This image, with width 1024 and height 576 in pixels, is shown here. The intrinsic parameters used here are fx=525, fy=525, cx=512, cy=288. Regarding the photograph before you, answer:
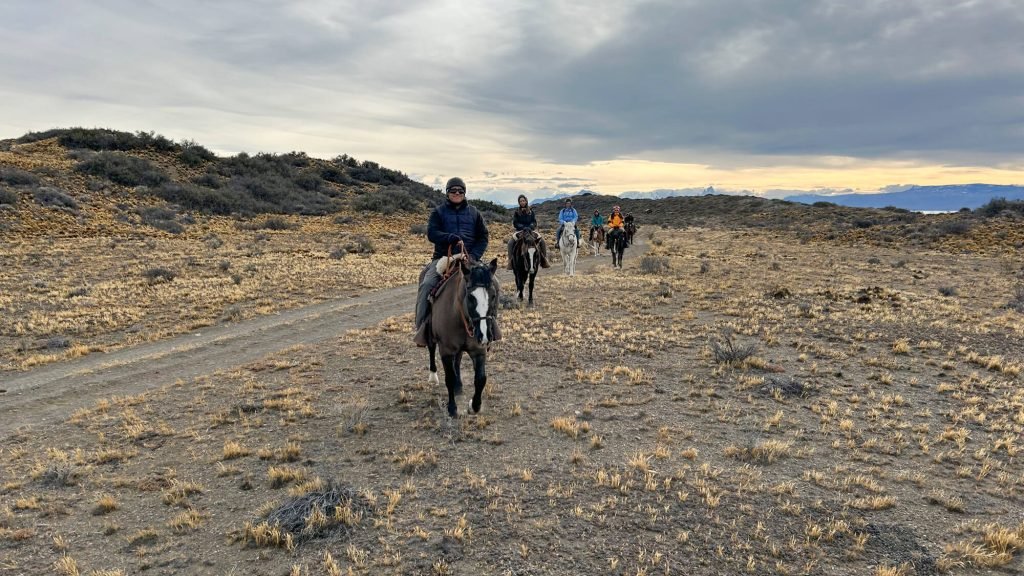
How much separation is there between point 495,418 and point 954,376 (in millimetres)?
8369

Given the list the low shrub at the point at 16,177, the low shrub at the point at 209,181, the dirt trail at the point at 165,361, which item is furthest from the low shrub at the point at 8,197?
the dirt trail at the point at 165,361

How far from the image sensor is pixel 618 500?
5.32m

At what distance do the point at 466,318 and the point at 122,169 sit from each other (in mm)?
52204

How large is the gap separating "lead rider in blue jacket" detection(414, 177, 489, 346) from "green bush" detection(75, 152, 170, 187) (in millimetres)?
49440

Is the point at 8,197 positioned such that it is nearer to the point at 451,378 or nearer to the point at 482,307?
the point at 451,378

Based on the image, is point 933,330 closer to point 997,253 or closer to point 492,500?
point 492,500

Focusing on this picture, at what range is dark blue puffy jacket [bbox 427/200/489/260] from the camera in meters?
7.57

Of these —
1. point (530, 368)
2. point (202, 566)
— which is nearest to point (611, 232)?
point (530, 368)

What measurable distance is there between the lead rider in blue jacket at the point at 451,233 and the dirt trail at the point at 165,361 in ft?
17.0

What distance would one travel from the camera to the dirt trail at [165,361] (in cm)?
849

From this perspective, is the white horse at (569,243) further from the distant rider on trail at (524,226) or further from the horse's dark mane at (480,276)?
the horse's dark mane at (480,276)

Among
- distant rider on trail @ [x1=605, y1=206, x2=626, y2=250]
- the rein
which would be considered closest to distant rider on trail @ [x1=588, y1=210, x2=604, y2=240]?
distant rider on trail @ [x1=605, y1=206, x2=626, y2=250]

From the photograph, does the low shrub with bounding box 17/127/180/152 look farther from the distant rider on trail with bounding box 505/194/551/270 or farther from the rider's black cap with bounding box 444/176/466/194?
the rider's black cap with bounding box 444/176/466/194

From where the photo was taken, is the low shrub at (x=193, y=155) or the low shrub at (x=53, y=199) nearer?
the low shrub at (x=53, y=199)
